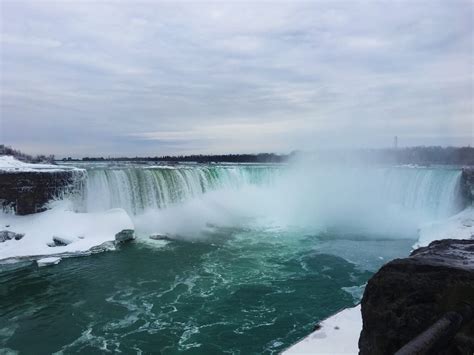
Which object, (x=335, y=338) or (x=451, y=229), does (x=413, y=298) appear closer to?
(x=335, y=338)

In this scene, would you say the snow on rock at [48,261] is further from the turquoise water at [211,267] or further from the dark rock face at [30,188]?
the dark rock face at [30,188]

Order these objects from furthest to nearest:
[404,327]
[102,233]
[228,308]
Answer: [102,233] → [228,308] → [404,327]

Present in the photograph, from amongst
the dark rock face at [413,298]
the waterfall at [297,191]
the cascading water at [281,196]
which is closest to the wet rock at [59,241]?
the waterfall at [297,191]

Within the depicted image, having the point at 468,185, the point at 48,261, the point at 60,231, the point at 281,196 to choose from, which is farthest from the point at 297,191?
the point at 48,261

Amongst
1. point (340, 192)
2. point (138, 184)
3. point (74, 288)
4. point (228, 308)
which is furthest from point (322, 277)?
point (340, 192)

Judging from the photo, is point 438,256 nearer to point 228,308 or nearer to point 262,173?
point 228,308
